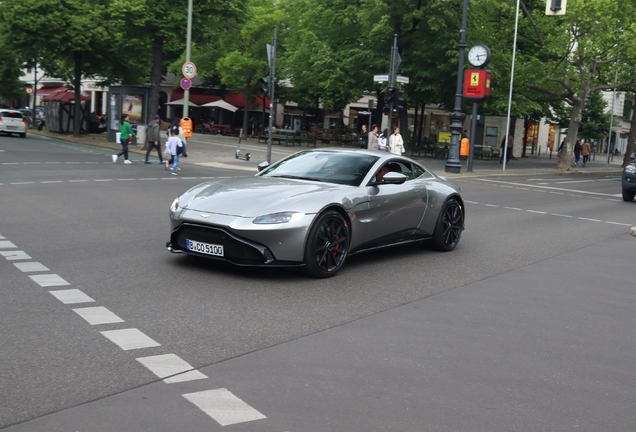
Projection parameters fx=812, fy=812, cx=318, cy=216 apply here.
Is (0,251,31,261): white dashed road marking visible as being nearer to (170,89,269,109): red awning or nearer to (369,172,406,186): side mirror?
(369,172,406,186): side mirror

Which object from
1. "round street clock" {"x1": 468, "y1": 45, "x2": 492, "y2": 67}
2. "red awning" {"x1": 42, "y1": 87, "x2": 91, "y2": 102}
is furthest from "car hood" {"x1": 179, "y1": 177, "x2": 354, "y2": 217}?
"red awning" {"x1": 42, "y1": 87, "x2": 91, "y2": 102}

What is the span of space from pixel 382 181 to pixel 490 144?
151ft

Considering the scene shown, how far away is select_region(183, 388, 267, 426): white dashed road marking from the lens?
4352mm

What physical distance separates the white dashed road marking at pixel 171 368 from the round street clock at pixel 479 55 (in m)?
29.0

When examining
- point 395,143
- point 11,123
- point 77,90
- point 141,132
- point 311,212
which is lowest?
point 11,123

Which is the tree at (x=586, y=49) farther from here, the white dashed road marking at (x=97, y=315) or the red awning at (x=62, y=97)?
the white dashed road marking at (x=97, y=315)

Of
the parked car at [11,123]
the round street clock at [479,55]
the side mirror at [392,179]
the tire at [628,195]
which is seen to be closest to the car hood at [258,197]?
the side mirror at [392,179]

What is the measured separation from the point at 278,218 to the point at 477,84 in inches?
1013

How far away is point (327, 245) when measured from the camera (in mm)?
8539

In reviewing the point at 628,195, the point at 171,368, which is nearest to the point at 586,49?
the point at 628,195

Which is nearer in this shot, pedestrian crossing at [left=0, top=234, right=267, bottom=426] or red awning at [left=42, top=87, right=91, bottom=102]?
pedestrian crossing at [left=0, top=234, right=267, bottom=426]

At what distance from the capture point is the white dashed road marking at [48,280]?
755 centimetres

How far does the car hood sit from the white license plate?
1.12 feet

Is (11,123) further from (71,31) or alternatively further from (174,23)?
(174,23)
